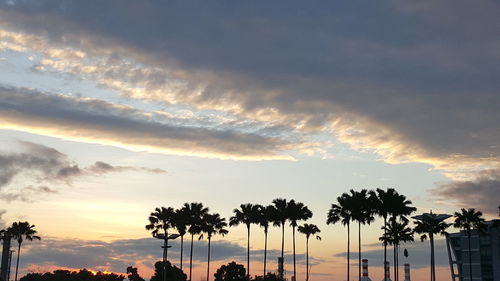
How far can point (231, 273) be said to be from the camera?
497ft

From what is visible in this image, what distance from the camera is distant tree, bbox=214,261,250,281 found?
15112cm

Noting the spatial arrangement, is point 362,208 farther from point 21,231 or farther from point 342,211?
point 21,231

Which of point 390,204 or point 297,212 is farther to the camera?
point 297,212

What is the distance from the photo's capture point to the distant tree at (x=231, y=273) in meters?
151

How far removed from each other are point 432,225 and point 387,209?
24.4 feet

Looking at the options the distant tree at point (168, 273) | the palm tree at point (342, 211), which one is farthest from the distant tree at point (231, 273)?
the palm tree at point (342, 211)

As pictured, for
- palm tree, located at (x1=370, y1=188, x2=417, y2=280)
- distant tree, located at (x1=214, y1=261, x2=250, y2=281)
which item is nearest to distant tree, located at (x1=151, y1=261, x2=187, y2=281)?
distant tree, located at (x1=214, y1=261, x2=250, y2=281)

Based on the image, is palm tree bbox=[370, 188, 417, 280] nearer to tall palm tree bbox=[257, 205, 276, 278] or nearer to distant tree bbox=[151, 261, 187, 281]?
tall palm tree bbox=[257, 205, 276, 278]

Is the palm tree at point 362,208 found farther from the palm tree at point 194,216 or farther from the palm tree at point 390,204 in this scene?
the palm tree at point 194,216

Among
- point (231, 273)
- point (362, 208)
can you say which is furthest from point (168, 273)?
point (362, 208)

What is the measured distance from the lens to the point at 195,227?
128 metres

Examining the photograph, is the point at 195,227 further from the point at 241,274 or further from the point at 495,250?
the point at 495,250

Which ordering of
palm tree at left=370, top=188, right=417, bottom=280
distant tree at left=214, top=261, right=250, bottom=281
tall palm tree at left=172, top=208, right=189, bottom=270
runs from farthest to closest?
distant tree at left=214, top=261, right=250, bottom=281, tall palm tree at left=172, top=208, right=189, bottom=270, palm tree at left=370, top=188, right=417, bottom=280

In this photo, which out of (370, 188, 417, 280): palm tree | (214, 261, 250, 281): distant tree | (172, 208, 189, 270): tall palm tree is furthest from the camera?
(214, 261, 250, 281): distant tree
